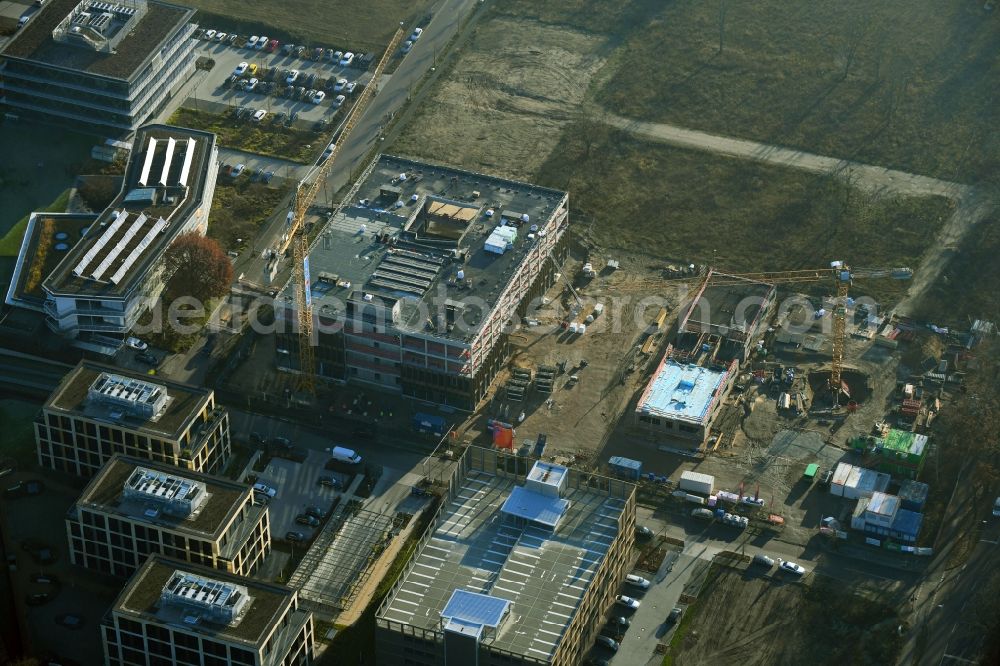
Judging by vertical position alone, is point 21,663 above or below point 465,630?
below

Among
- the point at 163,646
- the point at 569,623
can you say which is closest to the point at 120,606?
the point at 163,646

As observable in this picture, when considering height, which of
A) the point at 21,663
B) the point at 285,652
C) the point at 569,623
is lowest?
the point at 21,663

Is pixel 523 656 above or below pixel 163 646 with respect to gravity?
above

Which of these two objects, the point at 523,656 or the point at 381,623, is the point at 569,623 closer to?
the point at 523,656

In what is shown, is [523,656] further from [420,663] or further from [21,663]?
[21,663]

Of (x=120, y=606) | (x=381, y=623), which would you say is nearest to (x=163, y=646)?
(x=120, y=606)

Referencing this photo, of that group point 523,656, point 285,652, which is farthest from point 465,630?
point 285,652

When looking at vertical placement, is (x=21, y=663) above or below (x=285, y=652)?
below

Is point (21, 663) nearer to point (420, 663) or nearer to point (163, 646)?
point (163, 646)
